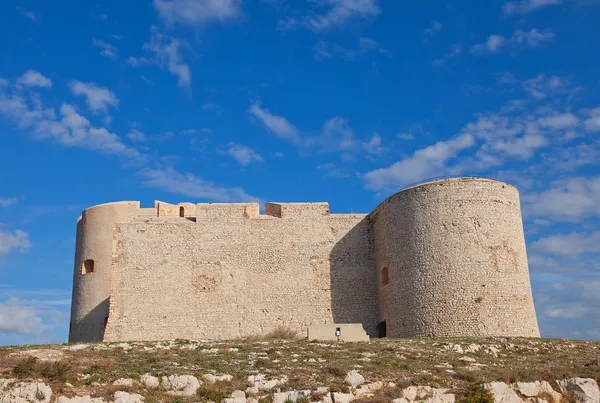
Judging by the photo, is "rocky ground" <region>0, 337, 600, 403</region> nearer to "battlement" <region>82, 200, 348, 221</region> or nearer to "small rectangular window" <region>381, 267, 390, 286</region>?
"small rectangular window" <region>381, 267, 390, 286</region>

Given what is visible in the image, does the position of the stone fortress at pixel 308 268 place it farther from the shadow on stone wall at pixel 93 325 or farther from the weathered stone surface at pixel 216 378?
the weathered stone surface at pixel 216 378

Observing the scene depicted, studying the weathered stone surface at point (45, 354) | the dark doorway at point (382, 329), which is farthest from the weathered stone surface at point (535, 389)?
the weathered stone surface at point (45, 354)

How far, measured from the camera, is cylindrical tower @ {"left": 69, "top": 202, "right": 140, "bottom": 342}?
85.8 feet

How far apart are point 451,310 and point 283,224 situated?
24.5 ft

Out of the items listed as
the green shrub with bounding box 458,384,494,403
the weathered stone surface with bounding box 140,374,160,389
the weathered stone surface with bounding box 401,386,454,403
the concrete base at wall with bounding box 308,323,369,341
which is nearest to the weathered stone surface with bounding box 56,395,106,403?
the weathered stone surface with bounding box 140,374,160,389

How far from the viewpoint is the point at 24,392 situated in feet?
42.9

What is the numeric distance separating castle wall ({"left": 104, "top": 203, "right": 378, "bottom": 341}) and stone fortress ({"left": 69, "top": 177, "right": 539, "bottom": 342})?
4 centimetres

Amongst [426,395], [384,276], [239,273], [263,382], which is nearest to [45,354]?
[263,382]

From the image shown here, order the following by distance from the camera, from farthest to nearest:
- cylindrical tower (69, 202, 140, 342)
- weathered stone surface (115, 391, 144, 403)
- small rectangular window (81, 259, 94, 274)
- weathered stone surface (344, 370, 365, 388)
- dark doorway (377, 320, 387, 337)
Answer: small rectangular window (81, 259, 94, 274) < cylindrical tower (69, 202, 140, 342) < dark doorway (377, 320, 387, 337) < weathered stone surface (344, 370, 365, 388) < weathered stone surface (115, 391, 144, 403)

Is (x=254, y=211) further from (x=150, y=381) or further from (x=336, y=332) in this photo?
(x=150, y=381)

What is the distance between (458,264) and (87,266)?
15243 mm

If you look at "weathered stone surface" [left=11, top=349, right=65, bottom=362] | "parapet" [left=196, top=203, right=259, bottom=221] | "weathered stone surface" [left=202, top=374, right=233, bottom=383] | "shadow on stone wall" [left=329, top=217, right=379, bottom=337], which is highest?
"parapet" [left=196, top=203, right=259, bottom=221]

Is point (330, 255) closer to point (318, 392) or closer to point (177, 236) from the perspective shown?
point (177, 236)

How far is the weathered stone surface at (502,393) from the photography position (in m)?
13.9
